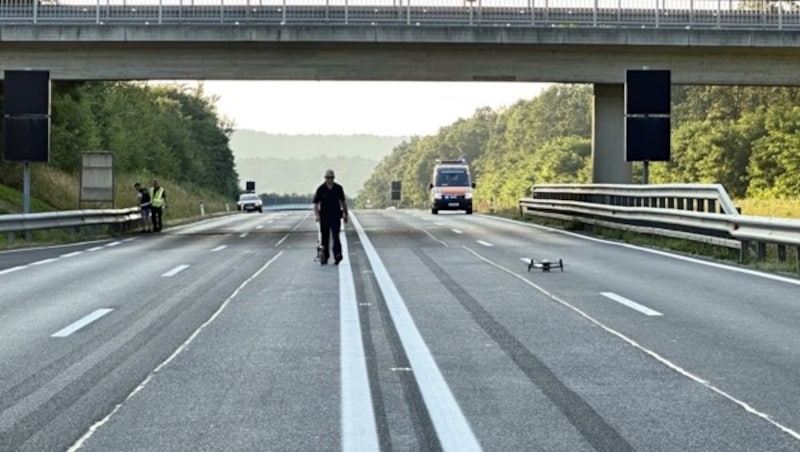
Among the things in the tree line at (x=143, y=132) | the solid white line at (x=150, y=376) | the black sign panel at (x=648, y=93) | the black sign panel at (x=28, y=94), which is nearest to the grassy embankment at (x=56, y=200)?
the tree line at (x=143, y=132)

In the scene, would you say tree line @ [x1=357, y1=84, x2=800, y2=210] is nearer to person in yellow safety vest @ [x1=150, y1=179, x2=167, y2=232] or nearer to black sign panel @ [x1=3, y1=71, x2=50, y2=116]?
person in yellow safety vest @ [x1=150, y1=179, x2=167, y2=232]

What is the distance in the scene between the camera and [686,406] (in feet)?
21.3

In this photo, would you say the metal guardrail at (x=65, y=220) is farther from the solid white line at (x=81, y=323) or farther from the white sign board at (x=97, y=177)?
the solid white line at (x=81, y=323)

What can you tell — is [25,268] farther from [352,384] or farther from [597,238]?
[597,238]

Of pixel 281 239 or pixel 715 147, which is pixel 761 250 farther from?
pixel 715 147

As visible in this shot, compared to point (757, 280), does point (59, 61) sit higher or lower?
higher

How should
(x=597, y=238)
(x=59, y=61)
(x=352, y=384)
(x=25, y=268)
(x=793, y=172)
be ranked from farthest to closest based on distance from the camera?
(x=793, y=172), (x=59, y=61), (x=597, y=238), (x=25, y=268), (x=352, y=384)

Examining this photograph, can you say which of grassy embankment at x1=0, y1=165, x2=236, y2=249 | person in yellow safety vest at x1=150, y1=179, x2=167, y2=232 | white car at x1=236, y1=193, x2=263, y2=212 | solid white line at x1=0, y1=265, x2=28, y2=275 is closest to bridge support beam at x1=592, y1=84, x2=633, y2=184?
person in yellow safety vest at x1=150, y1=179, x2=167, y2=232

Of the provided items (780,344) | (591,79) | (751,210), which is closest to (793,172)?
(751,210)

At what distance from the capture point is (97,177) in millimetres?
36656

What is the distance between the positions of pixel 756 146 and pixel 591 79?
4484cm

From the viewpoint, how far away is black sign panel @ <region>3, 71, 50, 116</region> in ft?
93.6

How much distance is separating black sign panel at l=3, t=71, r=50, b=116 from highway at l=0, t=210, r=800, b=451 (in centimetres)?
1361

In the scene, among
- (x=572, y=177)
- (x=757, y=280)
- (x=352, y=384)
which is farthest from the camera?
(x=572, y=177)
